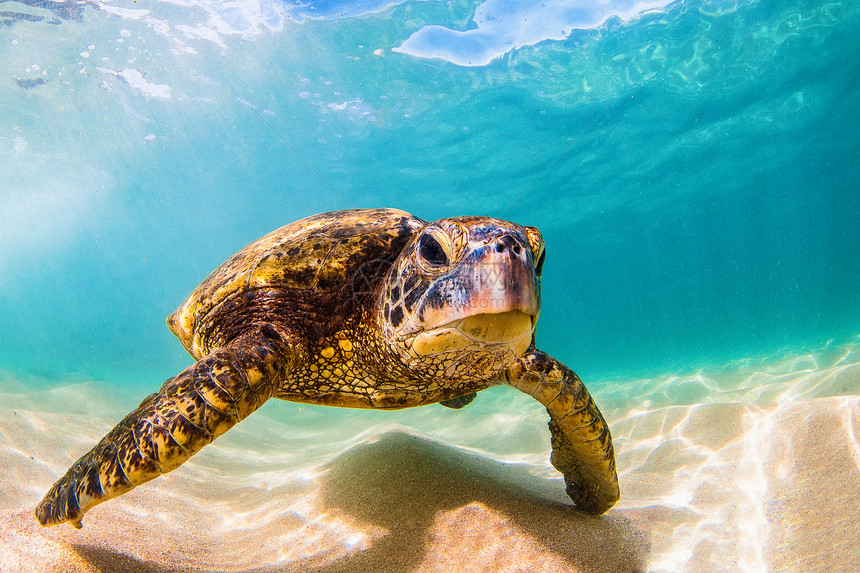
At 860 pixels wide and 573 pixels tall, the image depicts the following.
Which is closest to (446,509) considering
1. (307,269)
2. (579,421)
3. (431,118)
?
(579,421)

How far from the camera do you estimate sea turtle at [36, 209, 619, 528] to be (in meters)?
1.63

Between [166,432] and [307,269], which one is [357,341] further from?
[166,432]

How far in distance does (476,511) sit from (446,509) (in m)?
0.19

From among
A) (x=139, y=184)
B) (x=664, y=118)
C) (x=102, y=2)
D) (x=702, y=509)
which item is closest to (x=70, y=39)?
(x=102, y=2)

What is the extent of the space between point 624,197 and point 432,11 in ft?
70.2

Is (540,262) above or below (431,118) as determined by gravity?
below

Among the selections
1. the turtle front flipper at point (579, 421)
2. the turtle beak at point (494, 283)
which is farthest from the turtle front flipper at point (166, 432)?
the turtle front flipper at point (579, 421)

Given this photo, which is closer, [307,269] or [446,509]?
[446,509]

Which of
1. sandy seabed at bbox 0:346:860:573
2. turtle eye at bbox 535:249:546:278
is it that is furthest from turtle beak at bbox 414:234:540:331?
sandy seabed at bbox 0:346:860:573

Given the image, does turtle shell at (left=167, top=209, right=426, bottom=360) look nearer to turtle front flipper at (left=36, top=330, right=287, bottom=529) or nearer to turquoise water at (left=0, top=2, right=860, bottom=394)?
turtle front flipper at (left=36, top=330, right=287, bottom=529)

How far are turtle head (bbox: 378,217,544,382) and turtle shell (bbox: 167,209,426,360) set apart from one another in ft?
2.10

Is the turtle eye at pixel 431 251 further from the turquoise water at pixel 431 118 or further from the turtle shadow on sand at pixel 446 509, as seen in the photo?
the turquoise water at pixel 431 118

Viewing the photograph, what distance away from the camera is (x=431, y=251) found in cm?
180

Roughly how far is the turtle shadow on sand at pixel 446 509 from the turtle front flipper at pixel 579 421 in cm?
18
